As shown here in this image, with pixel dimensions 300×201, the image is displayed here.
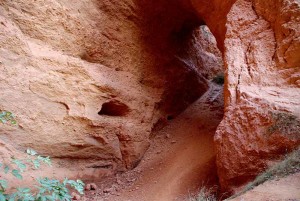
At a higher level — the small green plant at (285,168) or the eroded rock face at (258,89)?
the eroded rock face at (258,89)

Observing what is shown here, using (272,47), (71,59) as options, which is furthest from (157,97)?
(272,47)

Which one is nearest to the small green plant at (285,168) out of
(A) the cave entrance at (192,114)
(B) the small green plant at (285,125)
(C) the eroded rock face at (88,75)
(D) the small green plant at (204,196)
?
(B) the small green plant at (285,125)

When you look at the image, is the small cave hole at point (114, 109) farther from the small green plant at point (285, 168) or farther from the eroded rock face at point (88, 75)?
the small green plant at point (285, 168)

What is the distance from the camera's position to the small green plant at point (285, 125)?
320 centimetres

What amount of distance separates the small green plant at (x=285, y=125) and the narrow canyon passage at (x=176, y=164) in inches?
55.6

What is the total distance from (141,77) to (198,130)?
1.66 metres

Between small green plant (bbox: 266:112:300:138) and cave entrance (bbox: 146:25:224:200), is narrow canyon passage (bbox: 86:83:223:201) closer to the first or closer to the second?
cave entrance (bbox: 146:25:224:200)

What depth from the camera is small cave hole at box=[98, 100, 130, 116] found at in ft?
17.3

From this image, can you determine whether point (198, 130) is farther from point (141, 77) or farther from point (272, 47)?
point (272, 47)

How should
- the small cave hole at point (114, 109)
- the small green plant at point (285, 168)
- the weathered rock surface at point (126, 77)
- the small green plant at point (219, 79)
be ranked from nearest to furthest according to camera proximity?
the small green plant at point (285, 168), the weathered rock surface at point (126, 77), the small cave hole at point (114, 109), the small green plant at point (219, 79)

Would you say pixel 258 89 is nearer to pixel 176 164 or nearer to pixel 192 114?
pixel 176 164

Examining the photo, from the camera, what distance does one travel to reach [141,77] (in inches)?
233

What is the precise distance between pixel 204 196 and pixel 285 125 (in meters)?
1.41

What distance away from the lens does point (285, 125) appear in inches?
129
